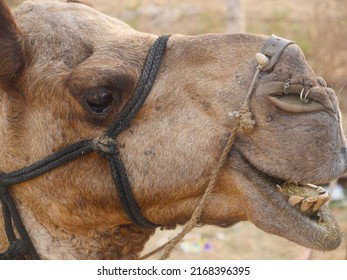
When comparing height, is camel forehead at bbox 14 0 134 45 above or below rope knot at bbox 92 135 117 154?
above

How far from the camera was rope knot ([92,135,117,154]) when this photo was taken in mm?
3150

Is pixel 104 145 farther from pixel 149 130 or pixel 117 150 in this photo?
pixel 149 130

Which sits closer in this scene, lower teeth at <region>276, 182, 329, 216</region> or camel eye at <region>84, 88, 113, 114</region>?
lower teeth at <region>276, 182, 329, 216</region>

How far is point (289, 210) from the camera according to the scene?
9.38 feet

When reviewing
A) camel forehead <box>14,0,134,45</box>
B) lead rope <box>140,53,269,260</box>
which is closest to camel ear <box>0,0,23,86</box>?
camel forehead <box>14,0,134,45</box>

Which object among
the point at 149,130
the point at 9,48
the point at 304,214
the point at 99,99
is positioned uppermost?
the point at 9,48

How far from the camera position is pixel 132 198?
10.4 ft

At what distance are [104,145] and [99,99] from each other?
0.72 feet

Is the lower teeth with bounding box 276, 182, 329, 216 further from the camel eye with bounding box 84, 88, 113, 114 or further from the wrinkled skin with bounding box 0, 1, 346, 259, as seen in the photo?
the camel eye with bounding box 84, 88, 113, 114

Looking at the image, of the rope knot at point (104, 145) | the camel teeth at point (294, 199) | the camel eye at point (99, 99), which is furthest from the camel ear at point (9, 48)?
the camel teeth at point (294, 199)

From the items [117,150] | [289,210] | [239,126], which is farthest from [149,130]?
[289,210]

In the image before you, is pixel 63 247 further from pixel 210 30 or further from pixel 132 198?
pixel 210 30

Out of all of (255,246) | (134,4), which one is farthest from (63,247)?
(134,4)
